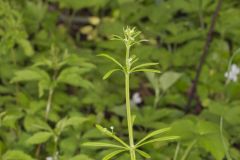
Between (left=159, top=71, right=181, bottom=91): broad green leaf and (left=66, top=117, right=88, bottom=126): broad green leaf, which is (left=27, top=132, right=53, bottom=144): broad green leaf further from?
(left=159, top=71, right=181, bottom=91): broad green leaf

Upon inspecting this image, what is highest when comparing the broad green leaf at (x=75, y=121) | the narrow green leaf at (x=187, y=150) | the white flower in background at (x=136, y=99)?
the white flower in background at (x=136, y=99)

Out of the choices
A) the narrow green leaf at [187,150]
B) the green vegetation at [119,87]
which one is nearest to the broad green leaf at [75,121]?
the green vegetation at [119,87]

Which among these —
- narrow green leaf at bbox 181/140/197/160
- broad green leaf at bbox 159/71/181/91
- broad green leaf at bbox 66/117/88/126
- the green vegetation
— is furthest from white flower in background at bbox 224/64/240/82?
broad green leaf at bbox 66/117/88/126

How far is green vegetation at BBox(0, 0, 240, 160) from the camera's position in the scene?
6.45 ft

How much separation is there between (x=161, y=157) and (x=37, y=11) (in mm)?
1305

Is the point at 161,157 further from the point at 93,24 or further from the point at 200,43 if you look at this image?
the point at 93,24

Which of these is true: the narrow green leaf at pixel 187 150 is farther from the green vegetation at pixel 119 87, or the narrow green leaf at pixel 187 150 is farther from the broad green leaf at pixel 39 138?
the broad green leaf at pixel 39 138

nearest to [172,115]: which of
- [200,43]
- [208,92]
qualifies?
[208,92]

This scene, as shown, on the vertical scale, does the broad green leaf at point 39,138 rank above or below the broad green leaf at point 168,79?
below

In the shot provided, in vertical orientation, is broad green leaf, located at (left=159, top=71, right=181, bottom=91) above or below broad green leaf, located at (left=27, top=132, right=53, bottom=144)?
above

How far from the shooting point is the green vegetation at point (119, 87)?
1.96 metres

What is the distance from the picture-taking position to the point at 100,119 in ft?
7.54

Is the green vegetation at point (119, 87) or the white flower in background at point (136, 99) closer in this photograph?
the green vegetation at point (119, 87)

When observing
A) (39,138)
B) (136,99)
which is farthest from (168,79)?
(39,138)
